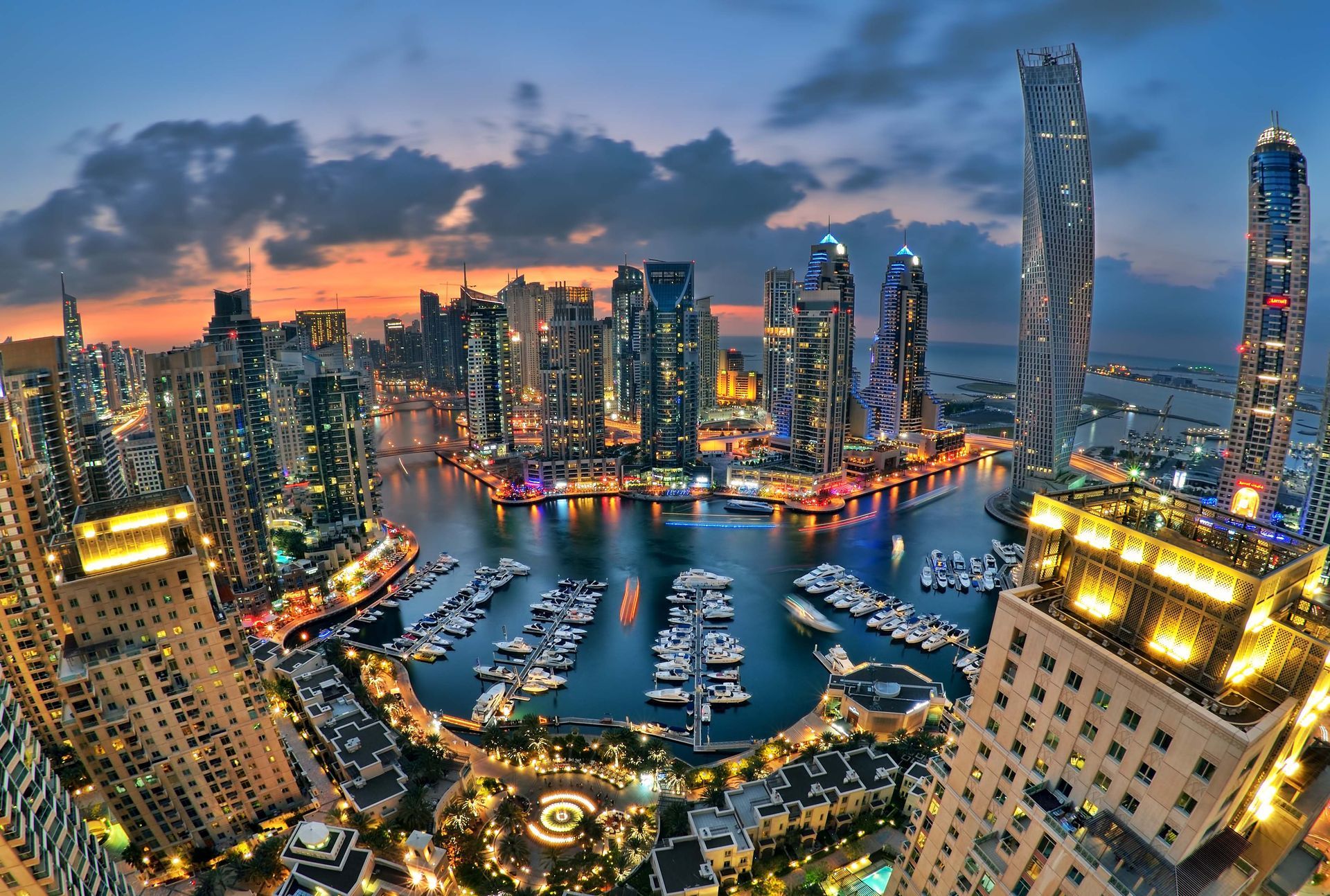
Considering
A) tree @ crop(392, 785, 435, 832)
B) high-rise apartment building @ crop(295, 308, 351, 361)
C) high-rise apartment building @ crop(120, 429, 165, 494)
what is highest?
high-rise apartment building @ crop(295, 308, 351, 361)

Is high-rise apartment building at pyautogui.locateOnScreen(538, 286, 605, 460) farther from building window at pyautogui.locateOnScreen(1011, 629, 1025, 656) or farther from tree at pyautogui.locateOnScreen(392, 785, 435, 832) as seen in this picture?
building window at pyautogui.locateOnScreen(1011, 629, 1025, 656)

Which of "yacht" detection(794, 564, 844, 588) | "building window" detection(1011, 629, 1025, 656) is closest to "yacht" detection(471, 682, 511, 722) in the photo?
"yacht" detection(794, 564, 844, 588)

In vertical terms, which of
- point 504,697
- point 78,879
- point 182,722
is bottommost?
point 504,697

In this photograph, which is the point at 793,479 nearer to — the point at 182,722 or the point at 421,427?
the point at 182,722

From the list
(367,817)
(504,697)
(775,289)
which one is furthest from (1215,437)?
(367,817)

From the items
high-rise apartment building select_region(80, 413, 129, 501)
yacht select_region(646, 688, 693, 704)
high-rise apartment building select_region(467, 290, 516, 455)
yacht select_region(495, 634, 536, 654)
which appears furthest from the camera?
high-rise apartment building select_region(467, 290, 516, 455)

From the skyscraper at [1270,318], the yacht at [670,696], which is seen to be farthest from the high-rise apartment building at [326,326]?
the skyscraper at [1270,318]

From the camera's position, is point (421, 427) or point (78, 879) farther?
point (421, 427)
